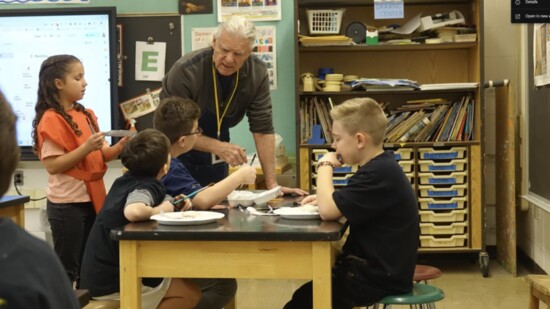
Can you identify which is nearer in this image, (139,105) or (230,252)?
(230,252)

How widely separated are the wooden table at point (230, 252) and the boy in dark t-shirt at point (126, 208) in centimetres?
11

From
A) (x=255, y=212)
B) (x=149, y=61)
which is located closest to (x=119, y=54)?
(x=149, y=61)

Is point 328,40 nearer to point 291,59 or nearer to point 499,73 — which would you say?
point 291,59

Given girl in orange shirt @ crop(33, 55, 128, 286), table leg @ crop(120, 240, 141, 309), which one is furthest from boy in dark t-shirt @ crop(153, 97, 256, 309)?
girl in orange shirt @ crop(33, 55, 128, 286)

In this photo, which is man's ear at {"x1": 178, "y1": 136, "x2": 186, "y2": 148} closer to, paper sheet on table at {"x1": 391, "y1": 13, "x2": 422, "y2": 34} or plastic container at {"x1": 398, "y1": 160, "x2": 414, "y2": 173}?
plastic container at {"x1": 398, "y1": 160, "x2": 414, "y2": 173}

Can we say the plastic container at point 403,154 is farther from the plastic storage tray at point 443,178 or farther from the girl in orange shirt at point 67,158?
the girl in orange shirt at point 67,158

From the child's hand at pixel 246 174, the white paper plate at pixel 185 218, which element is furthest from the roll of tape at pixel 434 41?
the white paper plate at pixel 185 218

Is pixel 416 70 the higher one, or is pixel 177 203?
pixel 416 70

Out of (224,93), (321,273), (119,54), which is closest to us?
(321,273)

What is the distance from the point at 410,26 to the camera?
186 inches

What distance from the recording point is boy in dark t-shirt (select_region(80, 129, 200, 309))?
229 centimetres

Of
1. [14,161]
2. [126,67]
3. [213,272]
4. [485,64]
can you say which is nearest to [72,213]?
[213,272]

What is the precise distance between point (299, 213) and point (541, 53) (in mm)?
2306

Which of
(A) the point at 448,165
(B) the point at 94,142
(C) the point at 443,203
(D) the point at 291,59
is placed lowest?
(C) the point at 443,203
